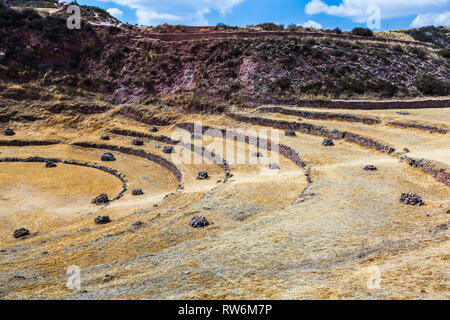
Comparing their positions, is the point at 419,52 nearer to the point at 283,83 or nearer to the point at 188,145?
the point at 283,83

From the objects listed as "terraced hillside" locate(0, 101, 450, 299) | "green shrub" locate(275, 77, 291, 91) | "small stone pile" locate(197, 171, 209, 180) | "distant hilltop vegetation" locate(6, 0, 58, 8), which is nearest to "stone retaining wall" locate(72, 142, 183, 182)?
"terraced hillside" locate(0, 101, 450, 299)

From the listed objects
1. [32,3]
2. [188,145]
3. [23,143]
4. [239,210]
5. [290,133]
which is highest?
[32,3]

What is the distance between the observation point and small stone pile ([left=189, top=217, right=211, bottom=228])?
1728 cm

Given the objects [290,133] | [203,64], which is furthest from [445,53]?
[203,64]

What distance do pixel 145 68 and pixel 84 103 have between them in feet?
38.6

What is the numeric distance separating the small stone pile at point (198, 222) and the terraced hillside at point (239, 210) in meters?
0.27

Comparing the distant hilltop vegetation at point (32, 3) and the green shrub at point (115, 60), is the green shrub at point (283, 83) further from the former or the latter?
the distant hilltop vegetation at point (32, 3)

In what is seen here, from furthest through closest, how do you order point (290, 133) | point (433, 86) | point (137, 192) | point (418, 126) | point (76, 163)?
1. point (433, 86)
2. point (290, 133)
3. point (76, 163)
4. point (418, 126)
5. point (137, 192)

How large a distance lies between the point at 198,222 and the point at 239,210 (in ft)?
9.77

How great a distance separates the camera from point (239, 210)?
63.6 ft

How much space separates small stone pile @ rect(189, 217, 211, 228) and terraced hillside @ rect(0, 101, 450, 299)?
275 mm

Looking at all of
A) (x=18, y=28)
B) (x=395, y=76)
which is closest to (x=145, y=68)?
(x=18, y=28)

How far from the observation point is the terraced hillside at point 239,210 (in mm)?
10445

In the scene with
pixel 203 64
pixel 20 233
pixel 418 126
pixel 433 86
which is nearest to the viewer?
pixel 20 233
